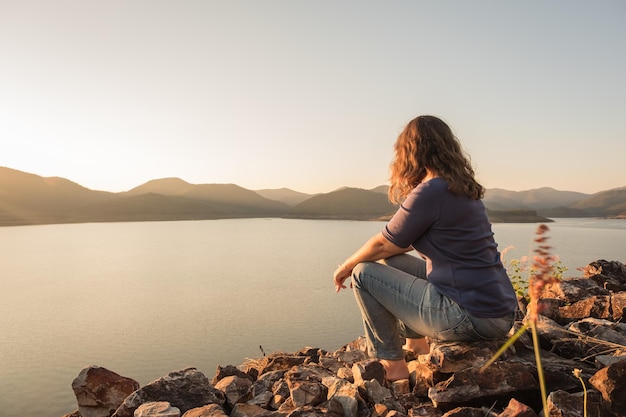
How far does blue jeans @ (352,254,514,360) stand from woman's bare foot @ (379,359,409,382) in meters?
0.04

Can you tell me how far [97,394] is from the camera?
4027 mm

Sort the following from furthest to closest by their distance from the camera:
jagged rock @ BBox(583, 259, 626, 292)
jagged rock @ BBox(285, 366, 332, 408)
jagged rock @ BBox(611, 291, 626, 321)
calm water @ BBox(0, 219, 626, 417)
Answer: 1. calm water @ BBox(0, 219, 626, 417)
2. jagged rock @ BBox(583, 259, 626, 292)
3. jagged rock @ BBox(611, 291, 626, 321)
4. jagged rock @ BBox(285, 366, 332, 408)

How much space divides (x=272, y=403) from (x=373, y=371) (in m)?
0.78

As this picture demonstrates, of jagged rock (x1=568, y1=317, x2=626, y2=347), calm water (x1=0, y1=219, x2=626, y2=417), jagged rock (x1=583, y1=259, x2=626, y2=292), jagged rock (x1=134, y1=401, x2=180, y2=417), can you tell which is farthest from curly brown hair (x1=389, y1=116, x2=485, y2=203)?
calm water (x1=0, y1=219, x2=626, y2=417)

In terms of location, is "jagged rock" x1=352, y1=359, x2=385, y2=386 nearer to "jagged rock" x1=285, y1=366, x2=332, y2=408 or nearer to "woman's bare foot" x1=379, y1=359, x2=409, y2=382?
"woman's bare foot" x1=379, y1=359, x2=409, y2=382

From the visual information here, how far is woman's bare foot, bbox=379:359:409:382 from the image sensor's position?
3094mm

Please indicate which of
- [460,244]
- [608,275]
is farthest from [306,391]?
[608,275]

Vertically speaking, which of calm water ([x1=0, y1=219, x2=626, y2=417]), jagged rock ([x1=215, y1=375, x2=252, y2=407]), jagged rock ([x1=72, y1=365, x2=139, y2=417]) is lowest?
calm water ([x1=0, y1=219, x2=626, y2=417])

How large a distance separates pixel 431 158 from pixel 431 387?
140 centimetres

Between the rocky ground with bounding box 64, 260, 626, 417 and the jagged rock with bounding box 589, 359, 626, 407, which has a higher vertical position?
the jagged rock with bounding box 589, 359, 626, 407

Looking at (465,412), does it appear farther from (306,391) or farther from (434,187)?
(434,187)

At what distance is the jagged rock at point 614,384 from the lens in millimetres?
2248

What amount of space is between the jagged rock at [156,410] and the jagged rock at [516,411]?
1969 mm

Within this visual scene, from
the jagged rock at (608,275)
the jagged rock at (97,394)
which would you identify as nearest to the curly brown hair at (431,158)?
the jagged rock at (97,394)
